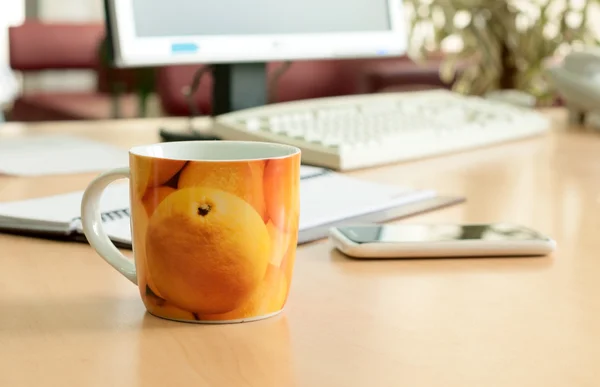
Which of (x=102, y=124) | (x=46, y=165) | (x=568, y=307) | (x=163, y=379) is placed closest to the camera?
(x=163, y=379)

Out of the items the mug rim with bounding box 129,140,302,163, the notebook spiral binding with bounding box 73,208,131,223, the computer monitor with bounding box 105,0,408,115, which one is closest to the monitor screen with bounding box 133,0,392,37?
the computer monitor with bounding box 105,0,408,115

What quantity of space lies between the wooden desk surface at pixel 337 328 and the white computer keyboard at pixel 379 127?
1.00 ft

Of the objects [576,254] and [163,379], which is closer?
[163,379]

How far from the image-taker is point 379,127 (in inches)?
38.3

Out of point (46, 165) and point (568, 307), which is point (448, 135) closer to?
point (46, 165)

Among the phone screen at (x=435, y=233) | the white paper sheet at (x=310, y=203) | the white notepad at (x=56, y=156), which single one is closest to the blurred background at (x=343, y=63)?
the white notepad at (x=56, y=156)

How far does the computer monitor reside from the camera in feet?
3.06

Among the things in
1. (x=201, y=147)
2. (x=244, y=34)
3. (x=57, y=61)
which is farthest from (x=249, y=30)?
(x=57, y=61)

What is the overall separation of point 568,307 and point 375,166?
18.6 inches

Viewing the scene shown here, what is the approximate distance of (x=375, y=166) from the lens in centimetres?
89

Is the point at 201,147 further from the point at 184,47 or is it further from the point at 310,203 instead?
the point at 184,47

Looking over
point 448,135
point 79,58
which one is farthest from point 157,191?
point 79,58

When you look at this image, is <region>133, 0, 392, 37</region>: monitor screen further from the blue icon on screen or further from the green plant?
the green plant

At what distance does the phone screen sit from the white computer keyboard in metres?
0.29
